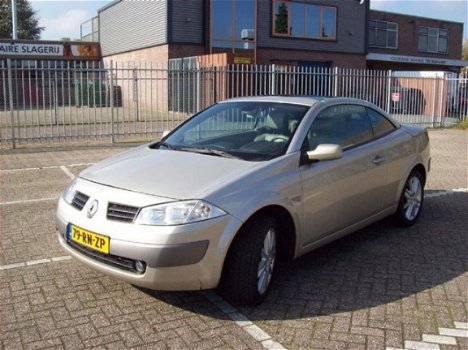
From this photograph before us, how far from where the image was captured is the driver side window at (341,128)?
4.58 metres

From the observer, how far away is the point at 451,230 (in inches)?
229

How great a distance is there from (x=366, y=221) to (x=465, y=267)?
95 cm

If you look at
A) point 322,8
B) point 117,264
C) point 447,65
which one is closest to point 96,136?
point 117,264

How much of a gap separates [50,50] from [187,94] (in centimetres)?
1709

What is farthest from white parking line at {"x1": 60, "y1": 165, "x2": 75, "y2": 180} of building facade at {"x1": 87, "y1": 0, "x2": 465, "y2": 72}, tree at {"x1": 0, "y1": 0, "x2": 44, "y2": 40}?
tree at {"x1": 0, "y1": 0, "x2": 44, "y2": 40}

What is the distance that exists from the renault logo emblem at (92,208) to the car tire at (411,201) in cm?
336

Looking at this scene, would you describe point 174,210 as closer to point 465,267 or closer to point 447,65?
point 465,267

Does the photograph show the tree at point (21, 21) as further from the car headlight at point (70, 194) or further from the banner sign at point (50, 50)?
the car headlight at point (70, 194)

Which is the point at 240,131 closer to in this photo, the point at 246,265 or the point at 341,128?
the point at 341,128

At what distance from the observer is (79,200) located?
3.92m

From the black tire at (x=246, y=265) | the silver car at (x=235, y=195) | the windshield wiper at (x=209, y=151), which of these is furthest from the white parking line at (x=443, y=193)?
the black tire at (x=246, y=265)

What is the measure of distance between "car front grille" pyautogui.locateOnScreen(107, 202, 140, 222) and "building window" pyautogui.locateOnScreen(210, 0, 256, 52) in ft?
74.3

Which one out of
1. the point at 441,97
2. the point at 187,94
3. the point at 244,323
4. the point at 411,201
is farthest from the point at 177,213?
the point at 441,97

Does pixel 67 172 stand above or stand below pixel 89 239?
below
